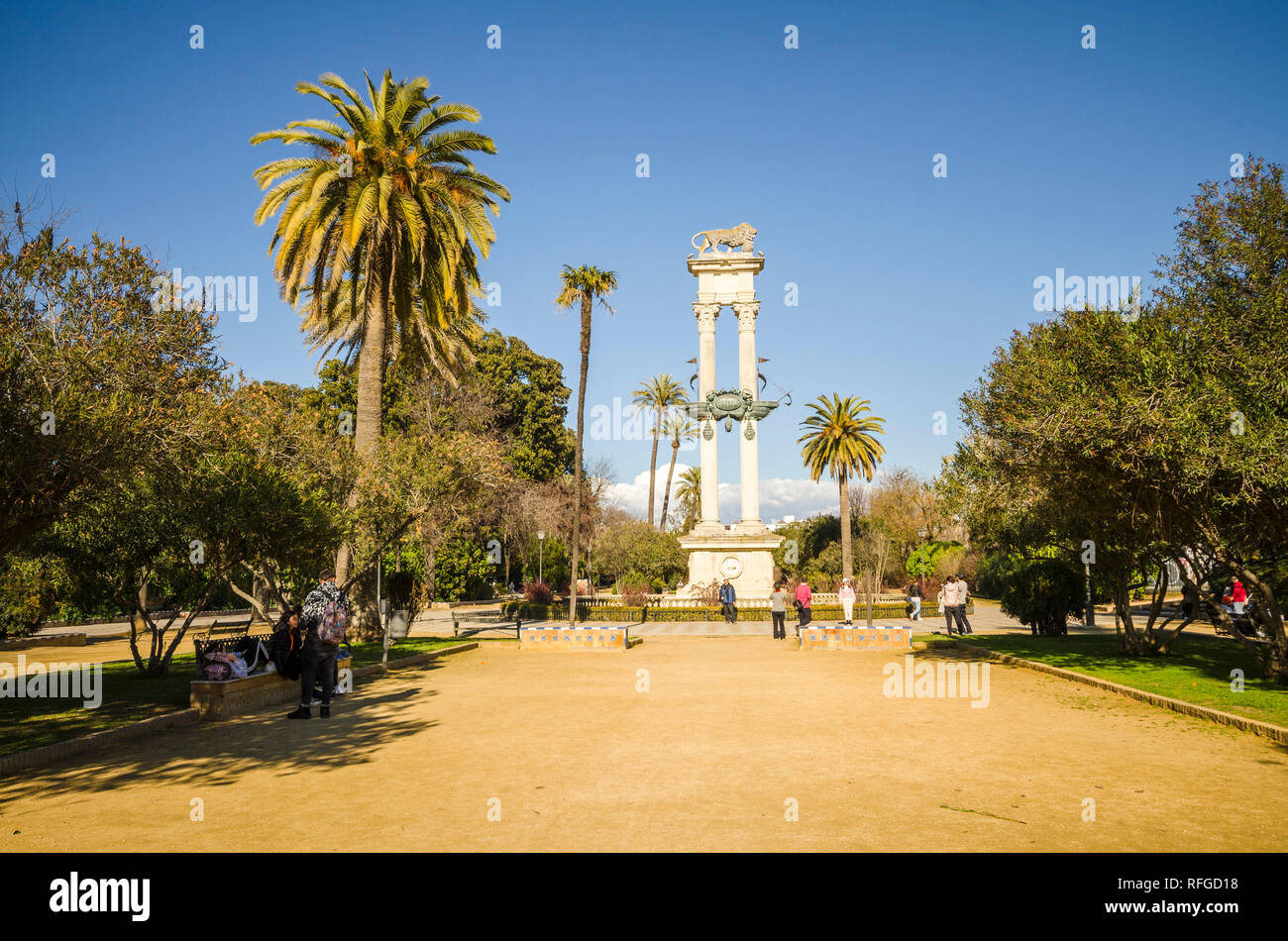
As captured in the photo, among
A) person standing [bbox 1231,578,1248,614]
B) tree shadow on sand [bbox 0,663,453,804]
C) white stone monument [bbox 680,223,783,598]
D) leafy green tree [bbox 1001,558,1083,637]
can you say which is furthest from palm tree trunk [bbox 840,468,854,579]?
tree shadow on sand [bbox 0,663,453,804]

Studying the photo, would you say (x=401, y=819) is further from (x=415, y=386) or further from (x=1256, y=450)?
(x=415, y=386)

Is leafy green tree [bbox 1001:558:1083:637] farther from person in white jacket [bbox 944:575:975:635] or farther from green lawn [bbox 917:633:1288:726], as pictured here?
person in white jacket [bbox 944:575:975:635]

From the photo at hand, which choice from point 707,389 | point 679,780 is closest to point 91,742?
point 679,780

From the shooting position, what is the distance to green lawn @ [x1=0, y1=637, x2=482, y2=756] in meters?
9.70

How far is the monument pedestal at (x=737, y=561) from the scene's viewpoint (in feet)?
118

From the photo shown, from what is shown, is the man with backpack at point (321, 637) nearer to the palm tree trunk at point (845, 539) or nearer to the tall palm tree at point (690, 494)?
the palm tree trunk at point (845, 539)

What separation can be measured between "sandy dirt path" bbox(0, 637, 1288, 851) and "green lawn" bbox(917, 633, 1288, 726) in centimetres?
94

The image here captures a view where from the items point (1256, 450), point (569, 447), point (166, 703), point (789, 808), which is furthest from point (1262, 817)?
point (569, 447)

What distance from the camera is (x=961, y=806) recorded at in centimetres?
683

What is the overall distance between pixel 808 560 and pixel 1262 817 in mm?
47189

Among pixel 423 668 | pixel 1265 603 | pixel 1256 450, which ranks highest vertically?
pixel 1256 450

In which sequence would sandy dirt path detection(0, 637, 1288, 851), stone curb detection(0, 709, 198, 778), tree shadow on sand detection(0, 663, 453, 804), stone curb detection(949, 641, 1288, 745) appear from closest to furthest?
sandy dirt path detection(0, 637, 1288, 851) → tree shadow on sand detection(0, 663, 453, 804) → stone curb detection(0, 709, 198, 778) → stone curb detection(949, 641, 1288, 745)

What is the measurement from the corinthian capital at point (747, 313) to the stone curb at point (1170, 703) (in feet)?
77.6

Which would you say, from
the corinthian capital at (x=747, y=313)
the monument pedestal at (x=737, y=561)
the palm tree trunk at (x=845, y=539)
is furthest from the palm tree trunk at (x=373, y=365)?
the palm tree trunk at (x=845, y=539)
